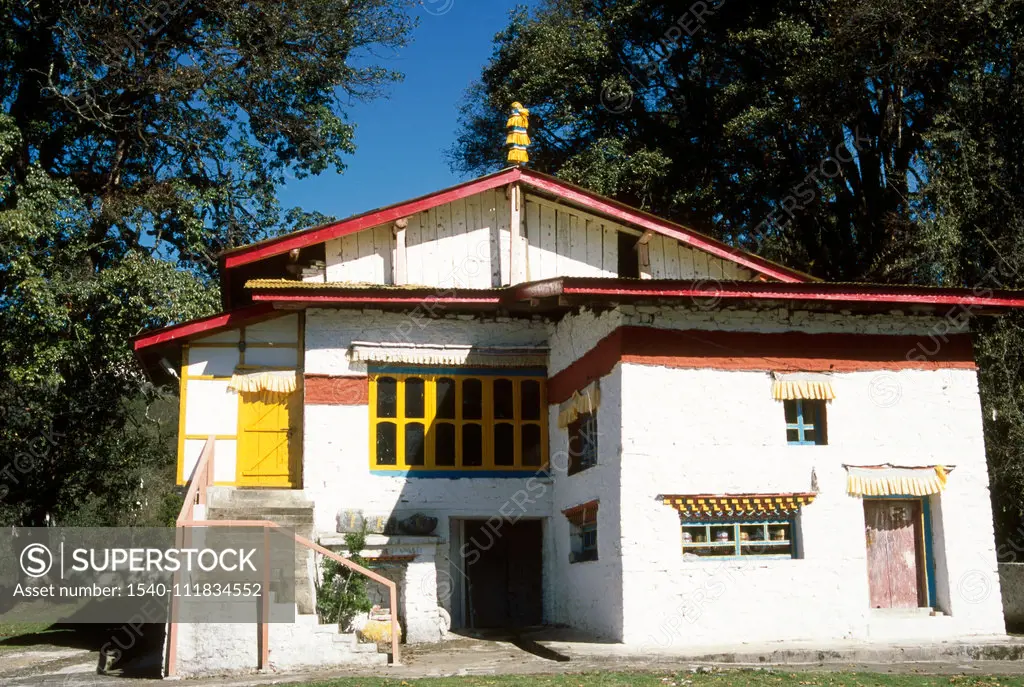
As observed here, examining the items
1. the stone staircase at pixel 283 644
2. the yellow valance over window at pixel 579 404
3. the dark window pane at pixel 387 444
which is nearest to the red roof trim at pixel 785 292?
the yellow valance over window at pixel 579 404

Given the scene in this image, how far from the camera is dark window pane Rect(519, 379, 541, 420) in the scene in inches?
669

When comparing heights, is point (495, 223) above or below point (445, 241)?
above

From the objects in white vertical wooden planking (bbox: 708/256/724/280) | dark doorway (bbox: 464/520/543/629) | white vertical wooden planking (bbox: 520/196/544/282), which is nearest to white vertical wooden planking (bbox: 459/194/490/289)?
white vertical wooden planking (bbox: 520/196/544/282)

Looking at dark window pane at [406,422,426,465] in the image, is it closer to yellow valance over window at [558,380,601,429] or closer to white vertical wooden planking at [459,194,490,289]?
yellow valance over window at [558,380,601,429]

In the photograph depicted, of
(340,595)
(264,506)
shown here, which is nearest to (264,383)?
(264,506)

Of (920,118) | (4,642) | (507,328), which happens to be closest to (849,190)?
(920,118)

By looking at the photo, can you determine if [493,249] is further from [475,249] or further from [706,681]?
[706,681]

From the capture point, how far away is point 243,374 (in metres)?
16.3

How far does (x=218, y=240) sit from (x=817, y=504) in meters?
17.9

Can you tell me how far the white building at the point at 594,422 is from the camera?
1345cm

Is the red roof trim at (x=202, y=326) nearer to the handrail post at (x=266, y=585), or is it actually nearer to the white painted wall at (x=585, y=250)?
the handrail post at (x=266, y=585)

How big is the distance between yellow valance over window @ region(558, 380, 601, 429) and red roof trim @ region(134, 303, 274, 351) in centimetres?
480

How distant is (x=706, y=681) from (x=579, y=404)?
5250 millimetres

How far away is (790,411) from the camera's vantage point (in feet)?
46.6
